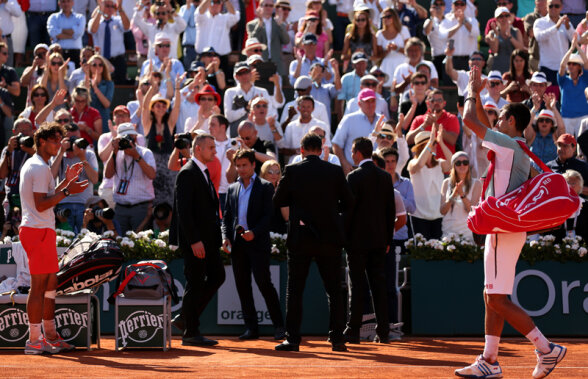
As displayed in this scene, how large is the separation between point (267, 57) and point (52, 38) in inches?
155

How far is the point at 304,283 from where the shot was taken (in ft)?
31.6

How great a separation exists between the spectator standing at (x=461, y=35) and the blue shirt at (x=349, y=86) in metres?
2.56

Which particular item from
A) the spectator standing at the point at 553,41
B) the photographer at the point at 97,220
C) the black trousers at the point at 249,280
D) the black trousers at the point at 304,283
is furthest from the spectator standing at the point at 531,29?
the black trousers at the point at 304,283

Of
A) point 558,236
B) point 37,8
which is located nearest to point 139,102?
point 37,8

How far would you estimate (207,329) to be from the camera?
11.6 m

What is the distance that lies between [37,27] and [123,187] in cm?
748

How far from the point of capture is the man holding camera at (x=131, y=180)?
13055mm

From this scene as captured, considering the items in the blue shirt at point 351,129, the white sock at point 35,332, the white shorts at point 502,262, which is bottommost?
the white sock at point 35,332

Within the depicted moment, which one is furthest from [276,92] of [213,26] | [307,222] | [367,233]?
[307,222]

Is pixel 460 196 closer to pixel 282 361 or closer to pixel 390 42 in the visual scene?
pixel 282 361

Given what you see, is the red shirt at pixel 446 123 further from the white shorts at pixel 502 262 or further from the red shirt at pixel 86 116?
the white shorts at pixel 502 262

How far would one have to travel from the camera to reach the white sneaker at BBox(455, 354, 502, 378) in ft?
25.3

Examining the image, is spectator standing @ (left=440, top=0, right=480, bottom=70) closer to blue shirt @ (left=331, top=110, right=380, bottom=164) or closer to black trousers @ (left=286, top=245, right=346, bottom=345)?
blue shirt @ (left=331, top=110, right=380, bottom=164)

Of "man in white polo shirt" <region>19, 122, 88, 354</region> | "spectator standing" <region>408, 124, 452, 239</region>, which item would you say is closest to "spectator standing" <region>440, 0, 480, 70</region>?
"spectator standing" <region>408, 124, 452, 239</region>
